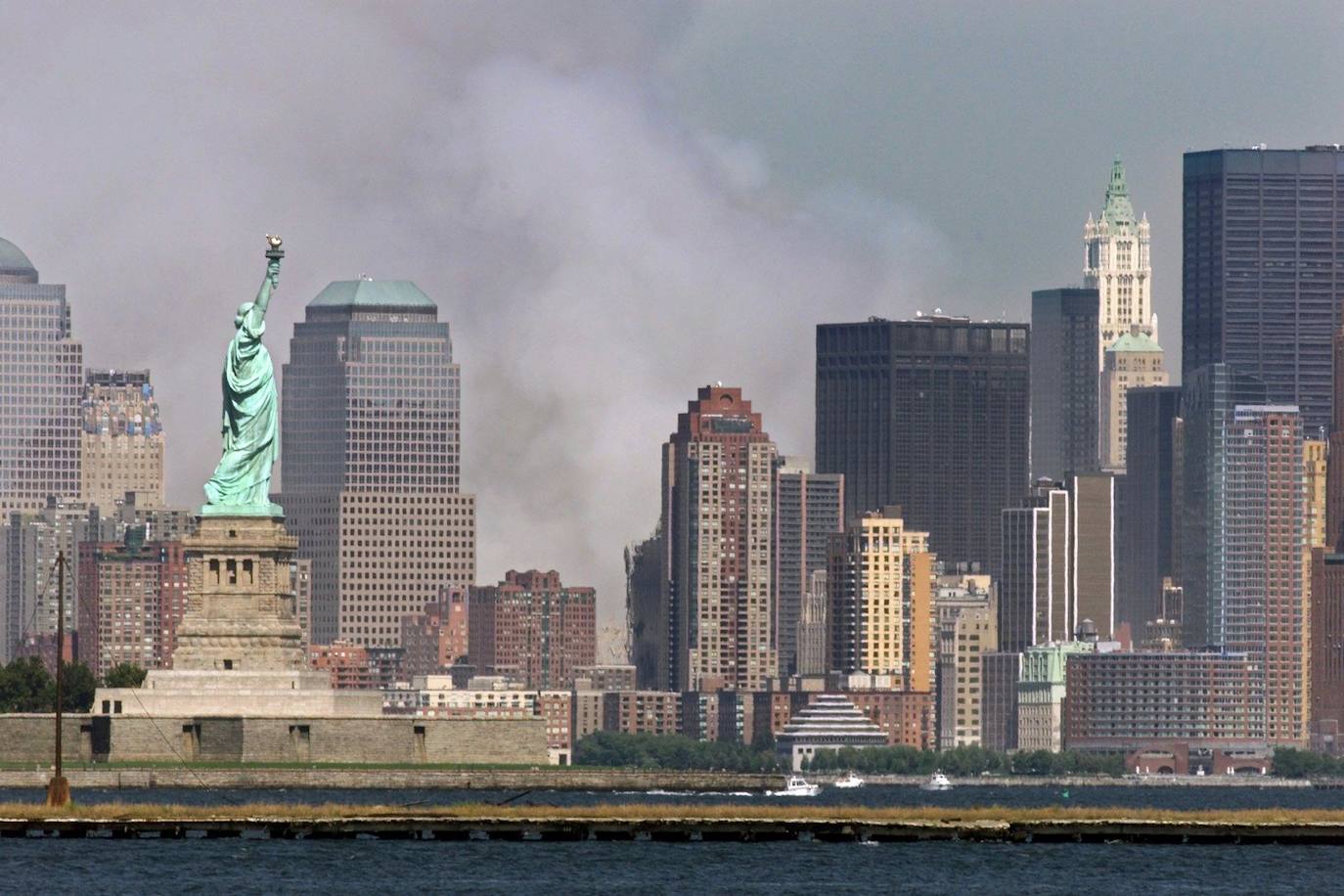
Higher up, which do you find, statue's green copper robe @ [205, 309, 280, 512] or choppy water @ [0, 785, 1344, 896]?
statue's green copper robe @ [205, 309, 280, 512]

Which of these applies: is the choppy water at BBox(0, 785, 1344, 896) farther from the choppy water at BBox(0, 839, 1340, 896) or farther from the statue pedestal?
the statue pedestal

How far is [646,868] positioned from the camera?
4774 inches

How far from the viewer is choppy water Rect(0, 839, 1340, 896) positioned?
11494cm

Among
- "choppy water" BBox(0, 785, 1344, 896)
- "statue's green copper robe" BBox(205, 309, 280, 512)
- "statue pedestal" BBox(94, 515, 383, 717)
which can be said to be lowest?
"choppy water" BBox(0, 785, 1344, 896)

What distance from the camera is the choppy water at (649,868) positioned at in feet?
377

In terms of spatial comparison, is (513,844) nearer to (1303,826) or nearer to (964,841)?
(964,841)

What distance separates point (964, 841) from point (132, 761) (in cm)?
5686

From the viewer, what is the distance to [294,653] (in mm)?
182000

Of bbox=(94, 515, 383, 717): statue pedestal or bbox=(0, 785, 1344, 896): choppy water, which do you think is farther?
bbox=(94, 515, 383, 717): statue pedestal

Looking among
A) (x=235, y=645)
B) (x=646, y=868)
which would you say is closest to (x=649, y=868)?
(x=646, y=868)

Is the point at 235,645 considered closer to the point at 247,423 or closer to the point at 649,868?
the point at 247,423

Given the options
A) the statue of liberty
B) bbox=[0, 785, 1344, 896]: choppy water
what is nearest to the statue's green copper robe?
the statue of liberty

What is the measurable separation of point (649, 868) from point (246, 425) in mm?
66894

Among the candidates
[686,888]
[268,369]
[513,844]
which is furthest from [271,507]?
[686,888]
